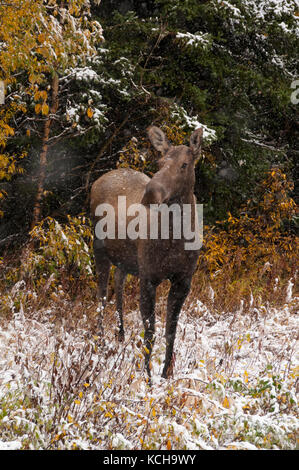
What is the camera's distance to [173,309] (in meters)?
5.11

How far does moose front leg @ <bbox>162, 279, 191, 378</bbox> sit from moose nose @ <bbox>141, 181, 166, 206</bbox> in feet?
3.31

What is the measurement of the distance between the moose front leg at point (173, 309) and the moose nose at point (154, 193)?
39.7 inches

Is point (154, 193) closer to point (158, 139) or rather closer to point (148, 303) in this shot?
point (158, 139)

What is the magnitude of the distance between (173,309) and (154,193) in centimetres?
132

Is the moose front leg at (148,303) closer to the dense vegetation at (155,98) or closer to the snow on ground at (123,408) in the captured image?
the snow on ground at (123,408)

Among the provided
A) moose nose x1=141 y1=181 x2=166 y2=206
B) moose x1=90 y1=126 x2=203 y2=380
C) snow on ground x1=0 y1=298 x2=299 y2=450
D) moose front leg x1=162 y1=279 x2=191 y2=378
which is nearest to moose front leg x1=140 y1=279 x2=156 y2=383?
moose x1=90 y1=126 x2=203 y2=380

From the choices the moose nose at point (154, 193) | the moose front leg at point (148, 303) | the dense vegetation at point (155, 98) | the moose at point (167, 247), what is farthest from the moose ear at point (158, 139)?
the dense vegetation at point (155, 98)

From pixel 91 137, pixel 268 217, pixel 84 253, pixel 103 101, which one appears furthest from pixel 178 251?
pixel 268 217

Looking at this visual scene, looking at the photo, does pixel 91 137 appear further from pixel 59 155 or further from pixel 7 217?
pixel 7 217

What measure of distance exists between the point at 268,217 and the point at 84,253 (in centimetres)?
492

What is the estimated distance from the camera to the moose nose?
14.2 ft

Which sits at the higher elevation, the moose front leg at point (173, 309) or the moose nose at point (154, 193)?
the moose nose at point (154, 193)

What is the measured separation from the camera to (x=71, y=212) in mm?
10258

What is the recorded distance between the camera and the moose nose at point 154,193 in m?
4.34
